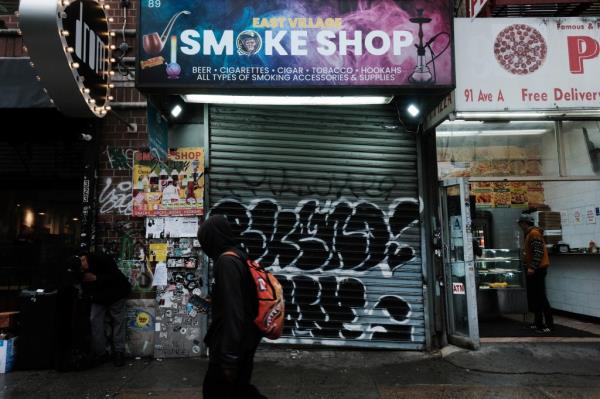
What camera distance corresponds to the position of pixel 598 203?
8.58 metres

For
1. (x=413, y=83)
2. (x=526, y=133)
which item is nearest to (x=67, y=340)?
(x=413, y=83)

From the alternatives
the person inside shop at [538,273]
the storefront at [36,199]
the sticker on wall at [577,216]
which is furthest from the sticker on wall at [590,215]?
the storefront at [36,199]

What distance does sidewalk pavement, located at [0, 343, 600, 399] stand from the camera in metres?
5.15

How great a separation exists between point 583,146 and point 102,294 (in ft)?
23.7

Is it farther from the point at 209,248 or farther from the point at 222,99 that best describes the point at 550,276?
the point at 209,248

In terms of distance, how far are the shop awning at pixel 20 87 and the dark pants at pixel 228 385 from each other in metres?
4.76

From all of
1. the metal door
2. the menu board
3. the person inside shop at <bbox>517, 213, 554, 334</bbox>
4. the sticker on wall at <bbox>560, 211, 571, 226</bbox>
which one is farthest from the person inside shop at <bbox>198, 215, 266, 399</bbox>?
the menu board

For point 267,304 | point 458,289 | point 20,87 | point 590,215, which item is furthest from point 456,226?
point 20,87

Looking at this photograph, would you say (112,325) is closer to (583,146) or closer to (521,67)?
(521,67)

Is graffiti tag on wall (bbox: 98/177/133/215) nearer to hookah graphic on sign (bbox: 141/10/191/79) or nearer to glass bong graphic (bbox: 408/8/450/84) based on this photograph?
hookah graphic on sign (bbox: 141/10/191/79)

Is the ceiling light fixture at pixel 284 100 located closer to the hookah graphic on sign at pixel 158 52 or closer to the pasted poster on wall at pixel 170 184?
the hookah graphic on sign at pixel 158 52

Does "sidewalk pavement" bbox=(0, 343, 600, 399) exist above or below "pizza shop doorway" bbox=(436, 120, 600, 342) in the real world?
below

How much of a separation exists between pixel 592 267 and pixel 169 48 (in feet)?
26.0

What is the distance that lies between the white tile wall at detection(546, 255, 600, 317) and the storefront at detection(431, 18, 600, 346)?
18mm
